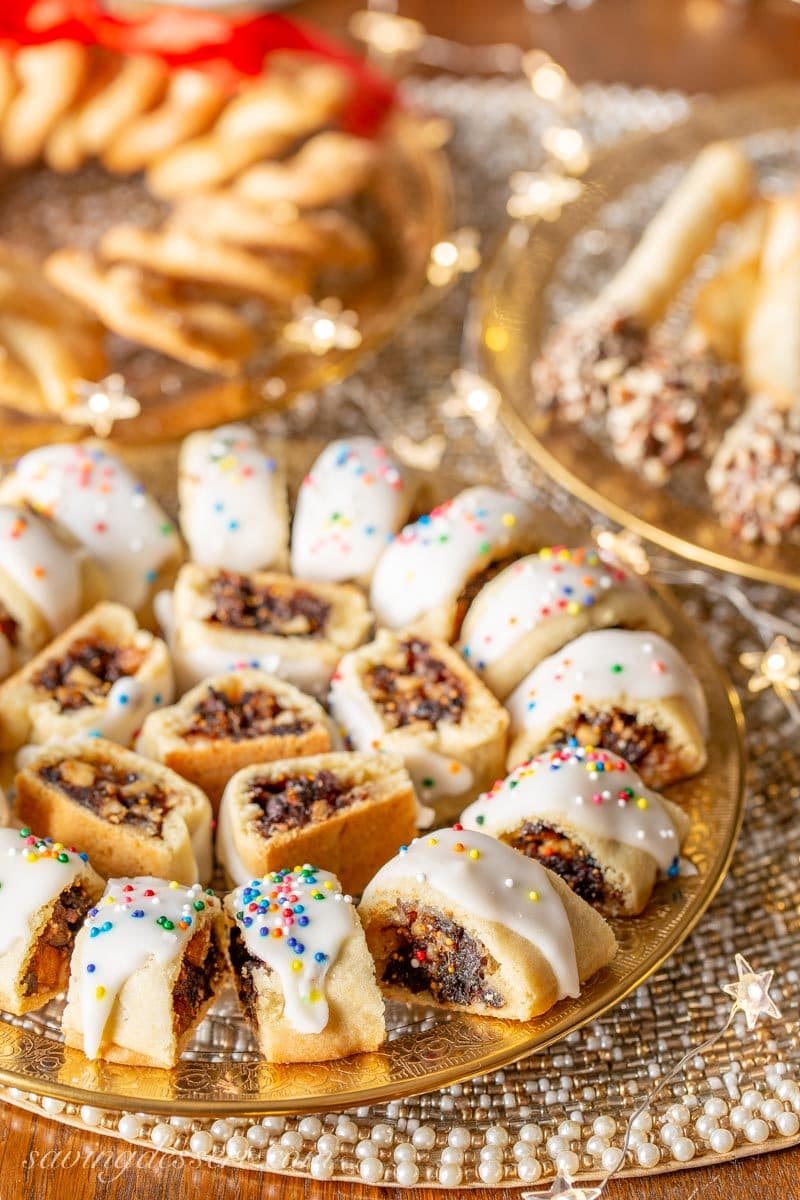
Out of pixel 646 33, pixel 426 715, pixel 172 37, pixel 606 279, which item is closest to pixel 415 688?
pixel 426 715

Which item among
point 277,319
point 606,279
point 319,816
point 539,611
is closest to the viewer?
point 319,816

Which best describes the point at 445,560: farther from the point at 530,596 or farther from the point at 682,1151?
the point at 682,1151

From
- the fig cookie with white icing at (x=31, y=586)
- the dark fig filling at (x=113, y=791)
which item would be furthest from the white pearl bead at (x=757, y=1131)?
the fig cookie with white icing at (x=31, y=586)

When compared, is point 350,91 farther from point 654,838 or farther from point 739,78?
point 654,838

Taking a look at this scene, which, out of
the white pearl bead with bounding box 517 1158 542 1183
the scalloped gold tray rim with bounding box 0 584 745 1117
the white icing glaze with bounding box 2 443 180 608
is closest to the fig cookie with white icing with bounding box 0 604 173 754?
the white icing glaze with bounding box 2 443 180 608

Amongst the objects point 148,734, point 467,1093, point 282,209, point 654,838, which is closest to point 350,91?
point 282,209
